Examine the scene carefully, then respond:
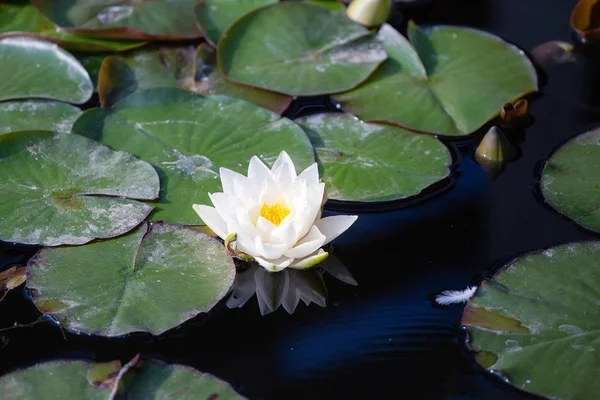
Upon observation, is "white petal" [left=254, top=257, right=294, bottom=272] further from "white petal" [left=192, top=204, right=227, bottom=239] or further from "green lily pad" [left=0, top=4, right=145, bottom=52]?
"green lily pad" [left=0, top=4, right=145, bottom=52]

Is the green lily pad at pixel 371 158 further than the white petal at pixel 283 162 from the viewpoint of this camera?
Yes

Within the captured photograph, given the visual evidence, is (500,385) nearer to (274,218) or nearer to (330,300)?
(330,300)

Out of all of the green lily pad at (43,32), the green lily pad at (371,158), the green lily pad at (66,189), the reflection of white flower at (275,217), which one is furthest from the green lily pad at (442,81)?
the green lily pad at (43,32)

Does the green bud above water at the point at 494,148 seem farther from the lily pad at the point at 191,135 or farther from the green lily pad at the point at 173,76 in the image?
the green lily pad at the point at 173,76

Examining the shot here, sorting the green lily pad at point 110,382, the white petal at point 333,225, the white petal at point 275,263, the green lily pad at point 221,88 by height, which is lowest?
the green lily pad at point 110,382

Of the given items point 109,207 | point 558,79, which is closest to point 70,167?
point 109,207

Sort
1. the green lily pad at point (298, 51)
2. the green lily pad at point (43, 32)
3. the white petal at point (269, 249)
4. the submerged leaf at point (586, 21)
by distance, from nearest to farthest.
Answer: the white petal at point (269, 249) → the green lily pad at point (298, 51) → the green lily pad at point (43, 32) → the submerged leaf at point (586, 21)

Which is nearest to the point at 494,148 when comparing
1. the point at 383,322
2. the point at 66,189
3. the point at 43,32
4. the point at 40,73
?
the point at 383,322
